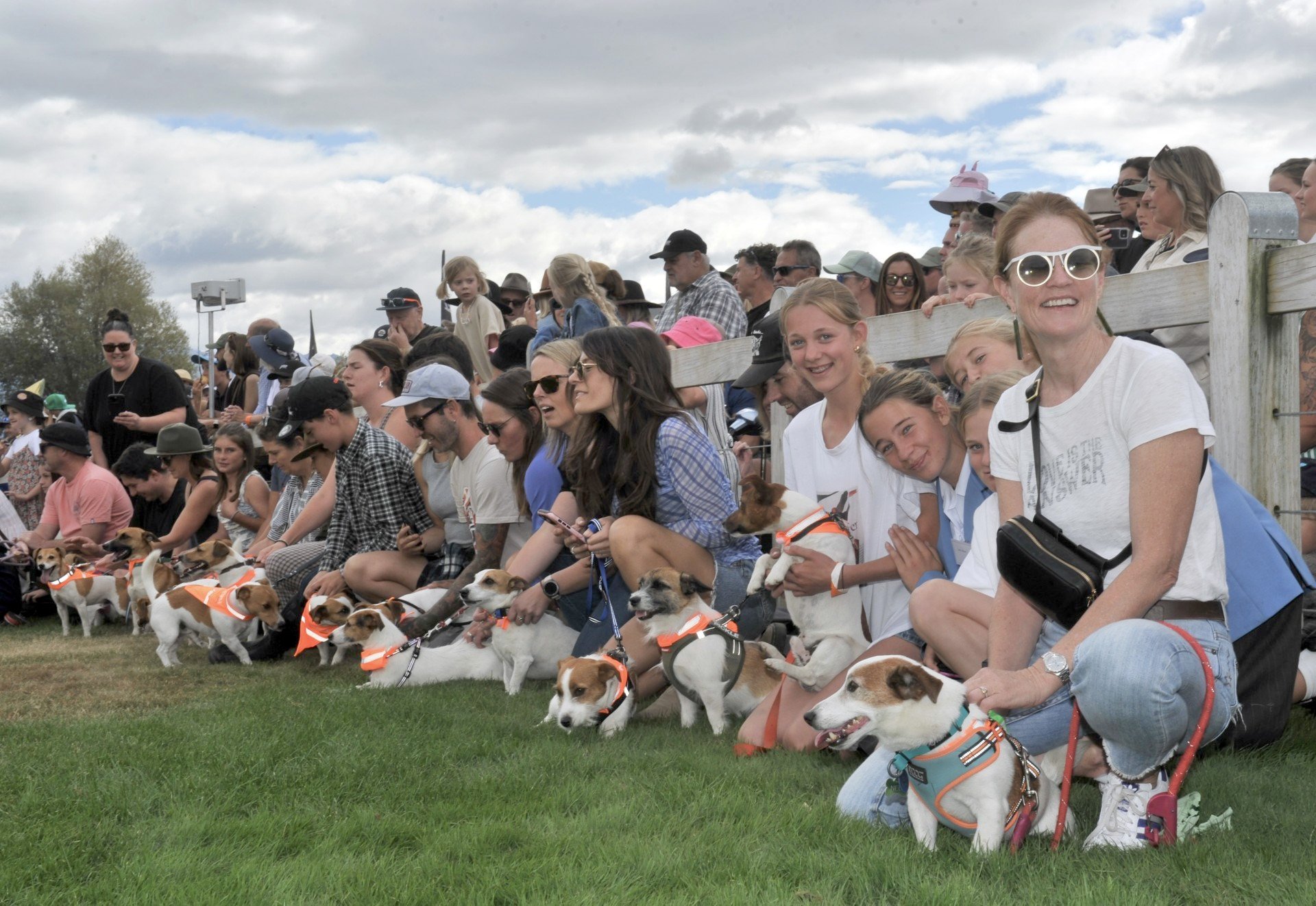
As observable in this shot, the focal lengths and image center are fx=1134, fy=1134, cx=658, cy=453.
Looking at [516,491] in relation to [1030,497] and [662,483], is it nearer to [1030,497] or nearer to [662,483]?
[662,483]

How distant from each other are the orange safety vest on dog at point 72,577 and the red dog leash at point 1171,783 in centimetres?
912

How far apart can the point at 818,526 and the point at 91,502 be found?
8.89 m

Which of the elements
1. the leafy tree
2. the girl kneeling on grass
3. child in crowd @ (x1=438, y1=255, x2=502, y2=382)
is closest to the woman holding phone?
child in crowd @ (x1=438, y1=255, x2=502, y2=382)

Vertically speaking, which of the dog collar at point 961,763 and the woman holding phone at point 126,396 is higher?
the woman holding phone at point 126,396

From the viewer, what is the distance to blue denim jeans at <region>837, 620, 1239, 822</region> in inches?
108

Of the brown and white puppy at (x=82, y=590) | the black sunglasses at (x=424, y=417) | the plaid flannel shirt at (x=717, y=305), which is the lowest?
the brown and white puppy at (x=82, y=590)

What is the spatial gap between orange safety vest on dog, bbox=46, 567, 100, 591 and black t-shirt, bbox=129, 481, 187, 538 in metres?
0.98

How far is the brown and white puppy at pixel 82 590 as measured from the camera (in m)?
9.86

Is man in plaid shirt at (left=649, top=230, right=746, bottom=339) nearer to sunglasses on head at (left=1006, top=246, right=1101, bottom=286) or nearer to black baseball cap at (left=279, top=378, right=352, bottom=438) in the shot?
black baseball cap at (left=279, top=378, right=352, bottom=438)

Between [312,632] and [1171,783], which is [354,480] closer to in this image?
[312,632]

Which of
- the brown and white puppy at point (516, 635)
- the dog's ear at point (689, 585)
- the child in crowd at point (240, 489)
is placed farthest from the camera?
the child in crowd at point (240, 489)

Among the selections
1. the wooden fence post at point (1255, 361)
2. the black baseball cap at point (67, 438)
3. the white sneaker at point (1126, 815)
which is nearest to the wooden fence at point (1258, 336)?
the wooden fence post at point (1255, 361)

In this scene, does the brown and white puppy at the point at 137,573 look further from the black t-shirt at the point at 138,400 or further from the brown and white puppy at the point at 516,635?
the brown and white puppy at the point at 516,635

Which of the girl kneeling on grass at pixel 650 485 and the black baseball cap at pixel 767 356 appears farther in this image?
the black baseball cap at pixel 767 356
